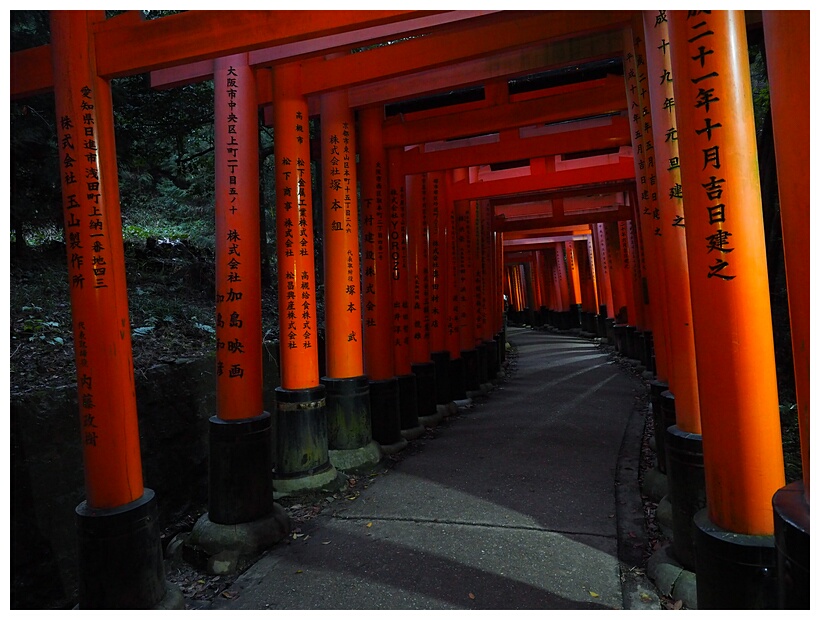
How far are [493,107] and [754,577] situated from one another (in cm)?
563

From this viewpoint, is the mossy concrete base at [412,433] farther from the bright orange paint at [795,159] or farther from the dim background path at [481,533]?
the bright orange paint at [795,159]

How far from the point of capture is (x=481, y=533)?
13.0ft

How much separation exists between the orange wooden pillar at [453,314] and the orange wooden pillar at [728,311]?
659 centimetres

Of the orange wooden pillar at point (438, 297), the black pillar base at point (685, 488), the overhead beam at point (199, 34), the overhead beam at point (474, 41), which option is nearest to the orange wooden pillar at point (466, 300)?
the orange wooden pillar at point (438, 297)

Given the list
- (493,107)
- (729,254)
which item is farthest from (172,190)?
(729,254)

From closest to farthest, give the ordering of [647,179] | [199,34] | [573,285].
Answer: [199,34], [647,179], [573,285]

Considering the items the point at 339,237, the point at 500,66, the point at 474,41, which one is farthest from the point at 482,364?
the point at 474,41

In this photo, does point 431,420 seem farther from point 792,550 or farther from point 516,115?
point 792,550

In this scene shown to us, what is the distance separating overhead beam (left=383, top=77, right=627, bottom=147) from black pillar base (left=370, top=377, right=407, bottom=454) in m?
3.08

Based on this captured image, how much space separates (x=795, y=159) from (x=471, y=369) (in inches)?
333

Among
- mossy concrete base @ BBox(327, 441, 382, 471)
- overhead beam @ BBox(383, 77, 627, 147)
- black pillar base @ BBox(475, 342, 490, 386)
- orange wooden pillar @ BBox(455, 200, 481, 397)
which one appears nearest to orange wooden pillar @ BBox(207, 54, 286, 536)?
mossy concrete base @ BBox(327, 441, 382, 471)

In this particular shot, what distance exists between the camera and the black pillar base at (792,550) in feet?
5.33

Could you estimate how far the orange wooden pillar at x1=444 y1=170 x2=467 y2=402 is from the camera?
30.4 feet
